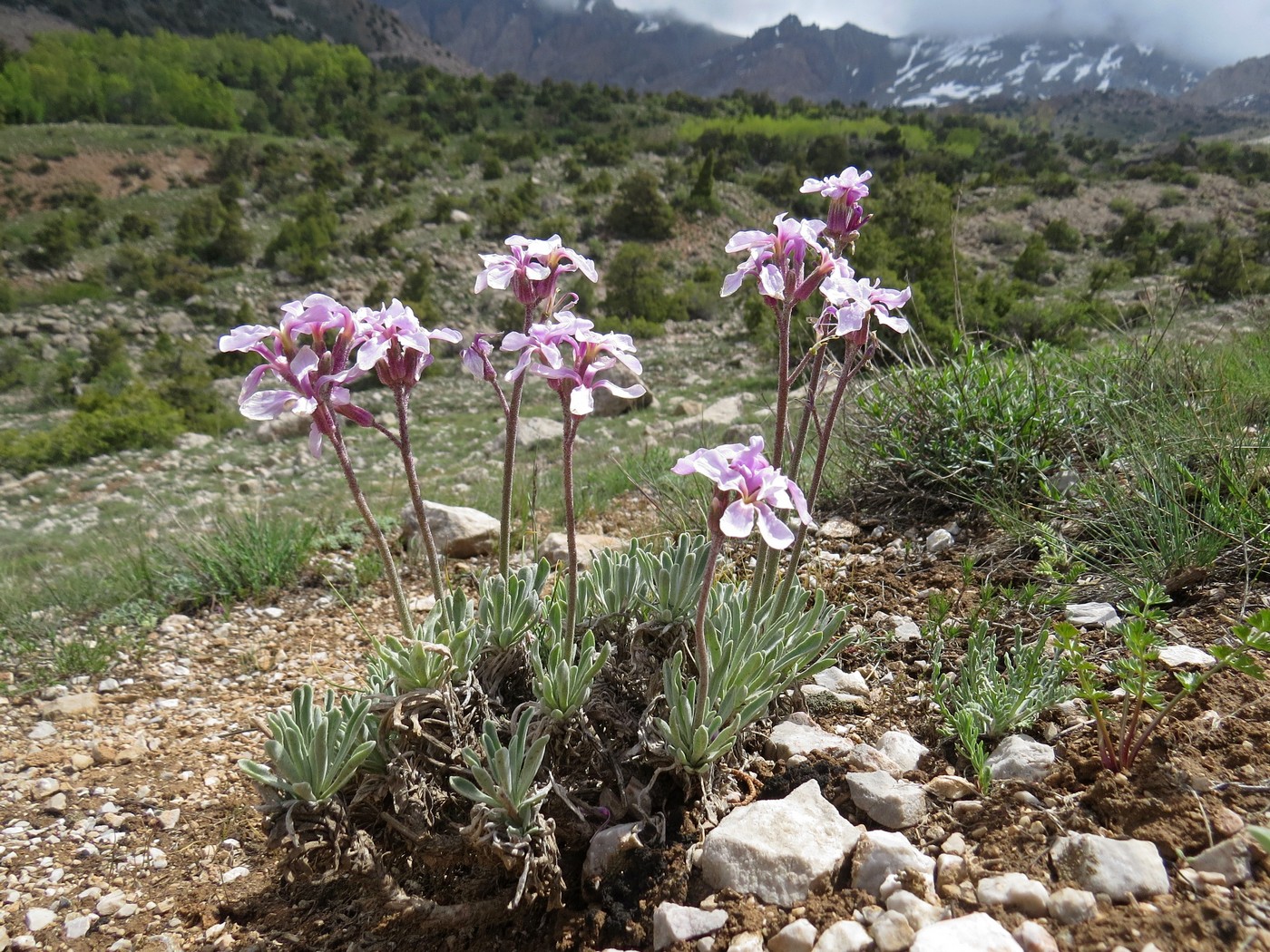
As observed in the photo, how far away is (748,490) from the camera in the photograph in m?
1.37

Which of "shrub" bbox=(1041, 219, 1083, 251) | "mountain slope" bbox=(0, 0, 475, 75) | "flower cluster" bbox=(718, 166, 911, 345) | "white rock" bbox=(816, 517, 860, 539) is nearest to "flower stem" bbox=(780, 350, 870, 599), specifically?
"flower cluster" bbox=(718, 166, 911, 345)

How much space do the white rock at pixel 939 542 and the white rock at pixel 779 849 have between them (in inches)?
69.0

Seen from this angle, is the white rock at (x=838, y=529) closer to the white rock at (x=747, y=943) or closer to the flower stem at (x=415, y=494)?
the flower stem at (x=415, y=494)

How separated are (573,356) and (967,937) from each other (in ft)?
4.36

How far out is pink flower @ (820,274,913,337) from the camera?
5.52 feet

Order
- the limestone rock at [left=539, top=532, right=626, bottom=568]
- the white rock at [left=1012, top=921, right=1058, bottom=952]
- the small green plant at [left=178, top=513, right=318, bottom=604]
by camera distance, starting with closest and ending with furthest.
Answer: the white rock at [left=1012, top=921, right=1058, bottom=952]
the limestone rock at [left=539, top=532, right=626, bottom=568]
the small green plant at [left=178, top=513, right=318, bottom=604]

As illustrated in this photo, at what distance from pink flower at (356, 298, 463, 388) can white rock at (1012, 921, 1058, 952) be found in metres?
1.59

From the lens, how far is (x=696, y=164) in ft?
94.3

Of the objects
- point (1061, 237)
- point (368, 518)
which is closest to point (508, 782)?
point (368, 518)

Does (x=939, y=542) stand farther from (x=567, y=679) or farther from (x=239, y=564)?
(x=239, y=564)

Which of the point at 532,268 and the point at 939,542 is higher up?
the point at 532,268

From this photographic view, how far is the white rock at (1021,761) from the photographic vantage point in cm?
174

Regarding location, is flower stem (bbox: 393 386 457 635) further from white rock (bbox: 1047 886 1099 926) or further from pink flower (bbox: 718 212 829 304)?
white rock (bbox: 1047 886 1099 926)

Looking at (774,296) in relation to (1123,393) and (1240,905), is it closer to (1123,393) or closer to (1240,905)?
(1240,905)
